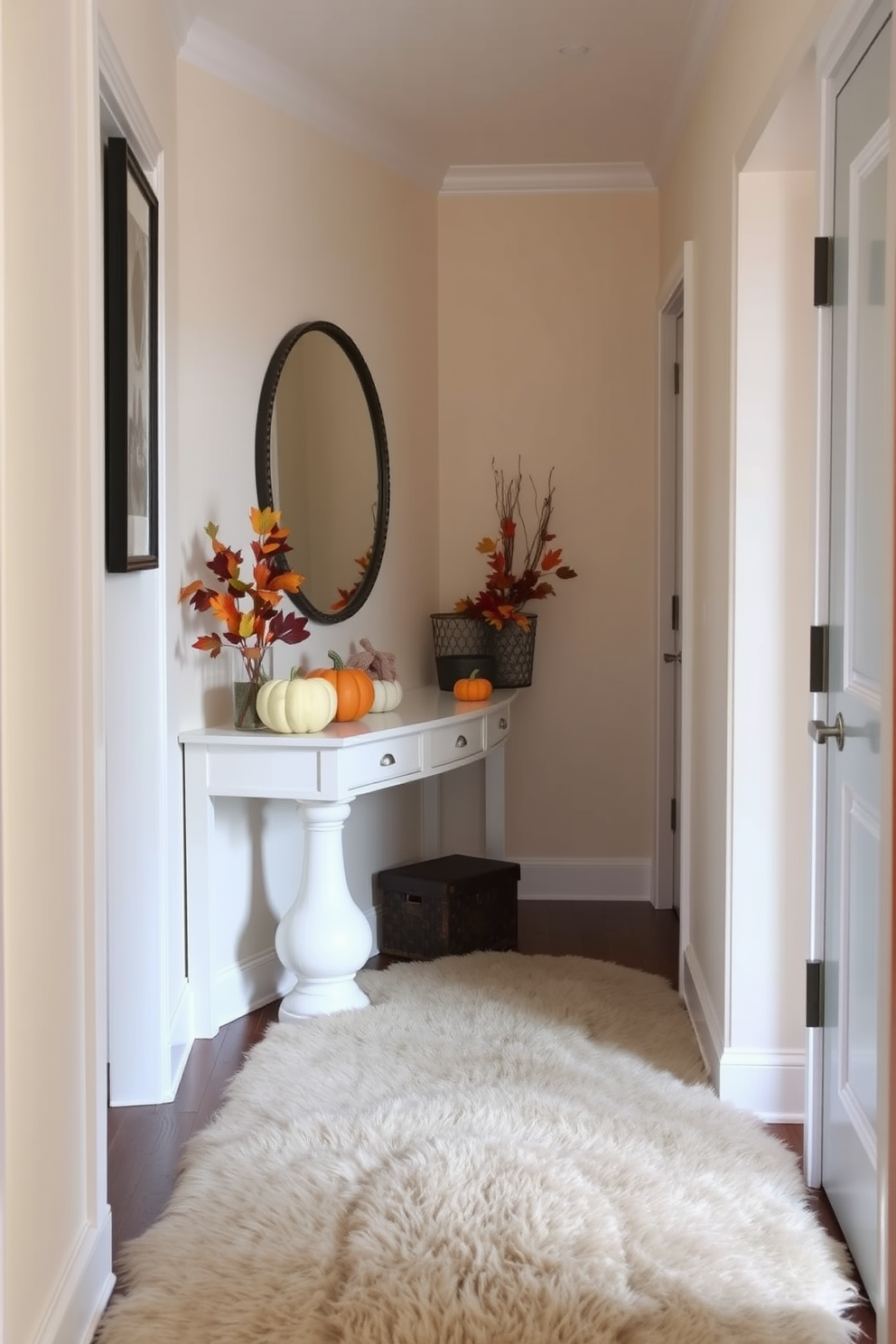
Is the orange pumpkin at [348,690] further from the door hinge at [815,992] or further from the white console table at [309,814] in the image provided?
the door hinge at [815,992]

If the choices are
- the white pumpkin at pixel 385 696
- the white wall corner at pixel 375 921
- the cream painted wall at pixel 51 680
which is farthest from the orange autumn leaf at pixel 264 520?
the white wall corner at pixel 375 921

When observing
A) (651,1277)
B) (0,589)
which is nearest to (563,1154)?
(651,1277)

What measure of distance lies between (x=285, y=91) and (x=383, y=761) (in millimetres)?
1885

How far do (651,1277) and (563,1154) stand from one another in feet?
1.33

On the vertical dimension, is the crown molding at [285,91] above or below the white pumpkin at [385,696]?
above

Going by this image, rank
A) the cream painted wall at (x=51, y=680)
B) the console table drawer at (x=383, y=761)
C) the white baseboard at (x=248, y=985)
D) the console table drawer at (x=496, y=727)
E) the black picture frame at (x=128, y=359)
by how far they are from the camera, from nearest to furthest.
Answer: the cream painted wall at (x=51, y=680) → the black picture frame at (x=128, y=359) → the console table drawer at (x=383, y=761) → the white baseboard at (x=248, y=985) → the console table drawer at (x=496, y=727)

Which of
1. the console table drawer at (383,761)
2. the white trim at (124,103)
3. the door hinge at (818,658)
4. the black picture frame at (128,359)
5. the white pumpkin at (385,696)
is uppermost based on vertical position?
the white trim at (124,103)

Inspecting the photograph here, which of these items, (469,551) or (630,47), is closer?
(630,47)

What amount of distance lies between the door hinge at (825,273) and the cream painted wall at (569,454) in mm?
2350

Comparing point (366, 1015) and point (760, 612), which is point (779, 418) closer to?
point (760, 612)

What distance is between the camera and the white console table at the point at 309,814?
333 centimetres

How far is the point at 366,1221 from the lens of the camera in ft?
7.43

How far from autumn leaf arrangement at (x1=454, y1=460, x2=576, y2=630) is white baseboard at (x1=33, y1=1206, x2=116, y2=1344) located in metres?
2.63

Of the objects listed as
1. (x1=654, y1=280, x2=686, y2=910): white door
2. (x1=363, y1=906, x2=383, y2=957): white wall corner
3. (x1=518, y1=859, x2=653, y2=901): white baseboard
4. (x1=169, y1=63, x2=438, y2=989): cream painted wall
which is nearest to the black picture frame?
(x1=169, y1=63, x2=438, y2=989): cream painted wall
